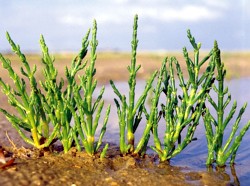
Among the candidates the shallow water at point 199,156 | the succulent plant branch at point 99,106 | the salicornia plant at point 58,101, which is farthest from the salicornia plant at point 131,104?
the shallow water at point 199,156

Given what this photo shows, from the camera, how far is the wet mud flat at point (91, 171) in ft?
11.3

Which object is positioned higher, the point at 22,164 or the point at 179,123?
the point at 179,123

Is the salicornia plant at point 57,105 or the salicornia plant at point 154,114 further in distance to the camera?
the salicornia plant at point 154,114

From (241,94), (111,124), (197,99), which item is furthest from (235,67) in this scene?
(197,99)

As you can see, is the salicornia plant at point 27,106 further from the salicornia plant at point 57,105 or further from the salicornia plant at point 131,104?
the salicornia plant at point 131,104

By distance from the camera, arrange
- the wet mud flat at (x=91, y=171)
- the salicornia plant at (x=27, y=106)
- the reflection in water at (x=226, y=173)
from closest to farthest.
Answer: the wet mud flat at (x=91, y=171) < the reflection in water at (x=226, y=173) < the salicornia plant at (x=27, y=106)

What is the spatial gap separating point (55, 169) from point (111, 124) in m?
3.25

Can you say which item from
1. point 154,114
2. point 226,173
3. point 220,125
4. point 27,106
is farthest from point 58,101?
point 226,173

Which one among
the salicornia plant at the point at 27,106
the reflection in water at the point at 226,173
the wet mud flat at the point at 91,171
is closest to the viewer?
the wet mud flat at the point at 91,171

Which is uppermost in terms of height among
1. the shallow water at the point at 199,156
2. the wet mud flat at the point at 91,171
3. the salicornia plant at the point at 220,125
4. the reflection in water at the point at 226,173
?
the salicornia plant at the point at 220,125

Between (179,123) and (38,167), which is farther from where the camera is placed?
(179,123)

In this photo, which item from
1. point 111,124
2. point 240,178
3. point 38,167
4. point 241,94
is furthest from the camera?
point 241,94

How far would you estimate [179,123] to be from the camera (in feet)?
13.6

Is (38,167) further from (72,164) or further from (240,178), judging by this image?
(240,178)
